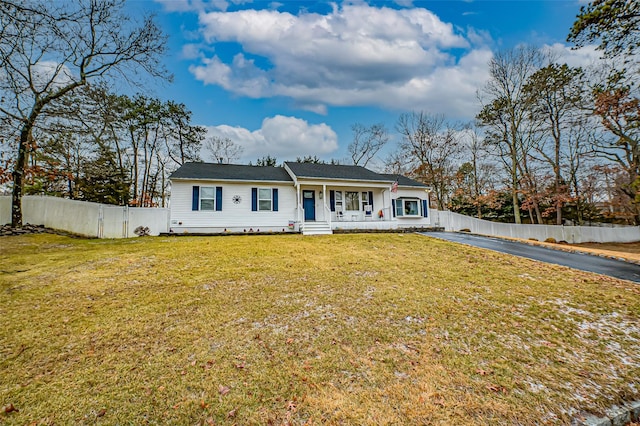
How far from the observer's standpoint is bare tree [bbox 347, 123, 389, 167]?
30.8 meters

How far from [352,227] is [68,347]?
13.8 m

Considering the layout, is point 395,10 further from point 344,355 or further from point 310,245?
point 344,355

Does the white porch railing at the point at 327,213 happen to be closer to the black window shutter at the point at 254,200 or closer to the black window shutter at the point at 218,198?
the black window shutter at the point at 254,200

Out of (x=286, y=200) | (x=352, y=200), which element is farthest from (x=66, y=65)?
(x=352, y=200)

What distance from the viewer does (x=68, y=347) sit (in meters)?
3.28

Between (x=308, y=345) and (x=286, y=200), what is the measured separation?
41.4 ft

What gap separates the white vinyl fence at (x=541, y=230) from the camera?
17.3 meters

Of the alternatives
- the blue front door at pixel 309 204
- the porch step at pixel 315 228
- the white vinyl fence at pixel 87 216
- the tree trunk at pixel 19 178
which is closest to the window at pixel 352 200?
the blue front door at pixel 309 204

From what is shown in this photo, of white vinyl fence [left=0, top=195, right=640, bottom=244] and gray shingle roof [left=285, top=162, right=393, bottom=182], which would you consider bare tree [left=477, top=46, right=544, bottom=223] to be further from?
white vinyl fence [left=0, top=195, right=640, bottom=244]

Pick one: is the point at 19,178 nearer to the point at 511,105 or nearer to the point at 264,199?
the point at 264,199

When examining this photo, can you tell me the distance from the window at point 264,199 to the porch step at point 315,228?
2475 millimetres

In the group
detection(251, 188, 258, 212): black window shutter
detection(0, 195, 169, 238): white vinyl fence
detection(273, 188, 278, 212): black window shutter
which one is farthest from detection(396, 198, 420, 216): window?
detection(0, 195, 169, 238): white vinyl fence

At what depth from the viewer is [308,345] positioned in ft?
11.5

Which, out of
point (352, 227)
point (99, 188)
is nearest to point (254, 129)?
point (99, 188)
